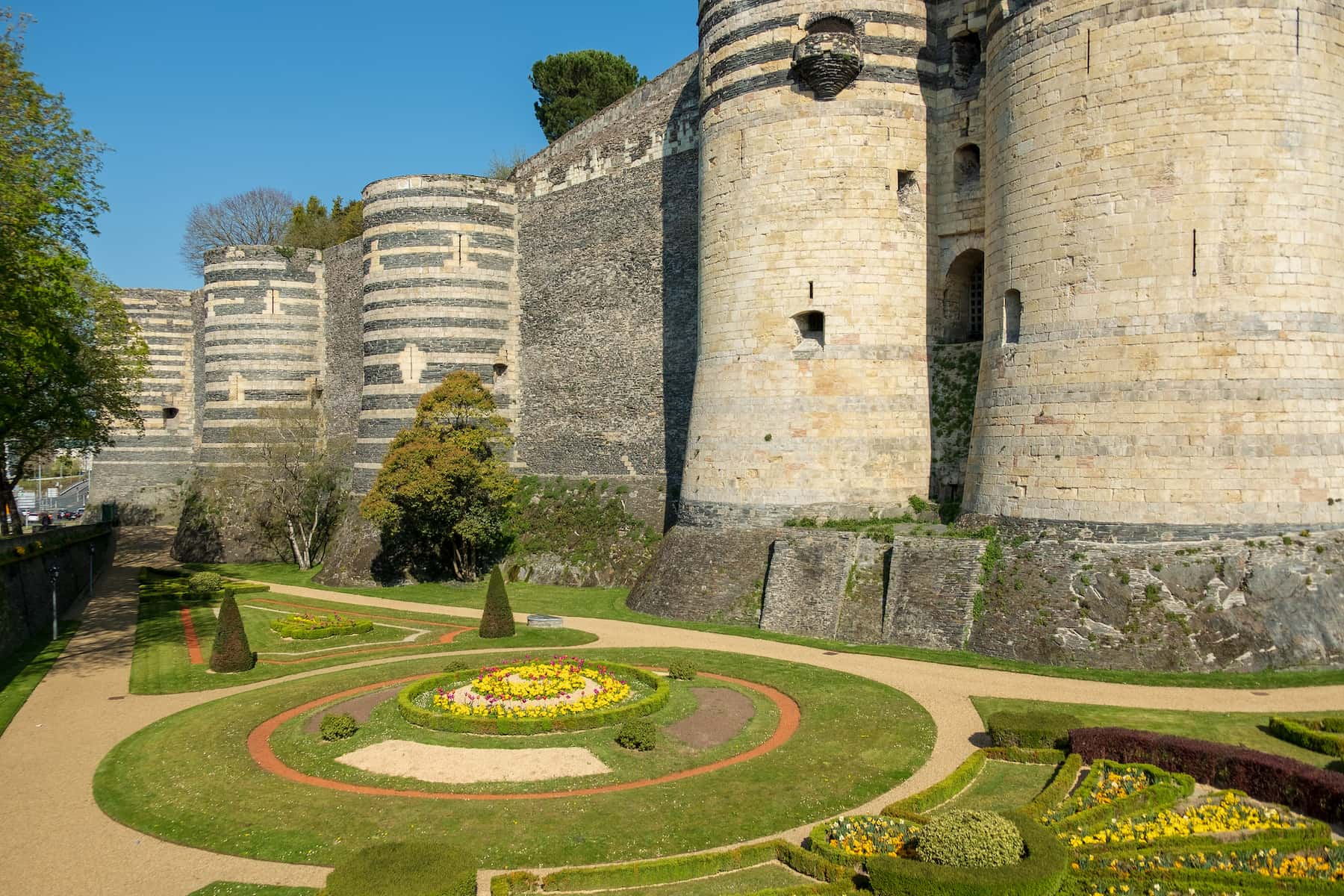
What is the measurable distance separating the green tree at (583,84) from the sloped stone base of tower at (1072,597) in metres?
40.8

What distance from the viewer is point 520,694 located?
16516mm

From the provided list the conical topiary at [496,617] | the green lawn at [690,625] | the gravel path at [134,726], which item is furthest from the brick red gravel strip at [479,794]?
the conical topiary at [496,617]

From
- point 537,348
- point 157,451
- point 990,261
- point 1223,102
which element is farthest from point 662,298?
point 157,451

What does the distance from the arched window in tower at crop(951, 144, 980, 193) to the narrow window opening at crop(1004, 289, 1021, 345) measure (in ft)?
14.9

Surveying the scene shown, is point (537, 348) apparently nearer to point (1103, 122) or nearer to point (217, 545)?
point (217, 545)

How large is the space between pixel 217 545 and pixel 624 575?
74.7ft

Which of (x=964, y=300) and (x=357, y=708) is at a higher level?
(x=964, y=300)

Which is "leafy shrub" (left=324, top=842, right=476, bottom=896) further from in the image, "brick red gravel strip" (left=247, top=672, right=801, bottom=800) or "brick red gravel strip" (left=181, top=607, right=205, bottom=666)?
"brick red gravel strip" (left=181, top=607, right=205, bottom=666)

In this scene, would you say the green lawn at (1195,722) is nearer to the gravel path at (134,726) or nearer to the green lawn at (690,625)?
the gravel path at (134,726)

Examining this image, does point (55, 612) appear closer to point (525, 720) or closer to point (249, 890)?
point (525, 720)

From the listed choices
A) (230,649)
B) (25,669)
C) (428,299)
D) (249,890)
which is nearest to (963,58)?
(428,299)

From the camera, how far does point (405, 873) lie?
9.30m

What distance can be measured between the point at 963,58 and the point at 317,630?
21055 mm

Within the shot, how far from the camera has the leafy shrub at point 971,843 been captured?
947cm
